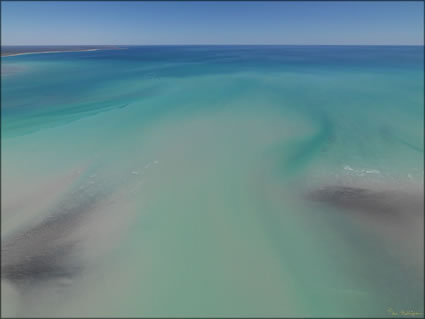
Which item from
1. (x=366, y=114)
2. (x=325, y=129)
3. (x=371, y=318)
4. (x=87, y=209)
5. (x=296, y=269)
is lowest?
(x=371, y=318)

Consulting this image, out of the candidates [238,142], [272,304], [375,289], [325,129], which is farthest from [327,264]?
[325,129]

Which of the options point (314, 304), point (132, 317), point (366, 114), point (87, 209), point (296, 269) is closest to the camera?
→ point (132, 317)

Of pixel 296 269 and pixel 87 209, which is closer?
pixel 296 269

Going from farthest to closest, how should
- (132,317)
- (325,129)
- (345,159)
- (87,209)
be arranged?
(325,129)
(345,159)
(87,209)
(132,317)

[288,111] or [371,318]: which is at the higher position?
[288,111]

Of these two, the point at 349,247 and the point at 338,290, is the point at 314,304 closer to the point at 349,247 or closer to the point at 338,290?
the point at 338,290

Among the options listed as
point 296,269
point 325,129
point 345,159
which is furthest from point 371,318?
point 325,129

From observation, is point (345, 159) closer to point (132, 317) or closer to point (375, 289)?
point (375, 289)
